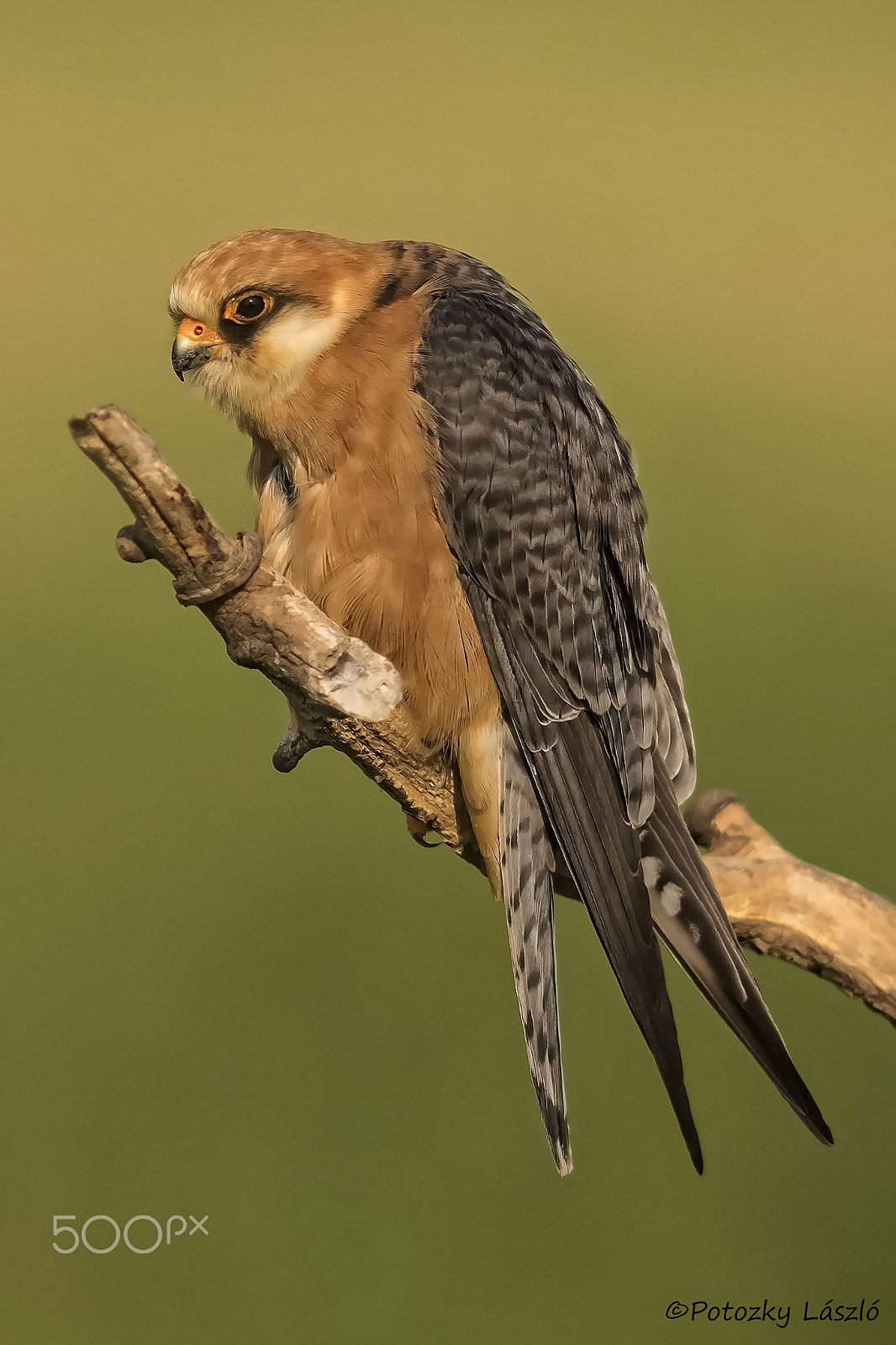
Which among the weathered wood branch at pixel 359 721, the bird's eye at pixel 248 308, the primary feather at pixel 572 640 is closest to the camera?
the weathered wood branch at pixel 359 721

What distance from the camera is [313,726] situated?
2453mm

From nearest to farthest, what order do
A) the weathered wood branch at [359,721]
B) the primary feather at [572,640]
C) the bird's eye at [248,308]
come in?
the weathered wood branch at [359,721] < the primary feather at [572,640] < the bird's eye at [248,308]

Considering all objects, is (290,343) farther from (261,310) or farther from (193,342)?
(193,342)

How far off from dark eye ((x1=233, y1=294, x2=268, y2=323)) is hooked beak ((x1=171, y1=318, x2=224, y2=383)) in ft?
0.22

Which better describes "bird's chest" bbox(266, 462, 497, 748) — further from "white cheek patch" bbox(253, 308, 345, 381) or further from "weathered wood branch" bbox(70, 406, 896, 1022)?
"white cheek patch" bbox(253, 308, 345, 381)

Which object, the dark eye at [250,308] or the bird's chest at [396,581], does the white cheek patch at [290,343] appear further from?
the bird's chest at [396,581]

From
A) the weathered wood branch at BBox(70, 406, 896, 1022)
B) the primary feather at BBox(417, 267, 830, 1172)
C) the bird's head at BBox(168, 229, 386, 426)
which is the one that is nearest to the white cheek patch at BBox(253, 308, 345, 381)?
the bird's head at BBox(168, 229, 386, 426)

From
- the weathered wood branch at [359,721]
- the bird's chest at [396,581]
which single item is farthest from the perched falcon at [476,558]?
the weathered wood branch at [359,721]

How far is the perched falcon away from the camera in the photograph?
7.79 feet

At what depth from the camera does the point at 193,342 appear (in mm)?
2461

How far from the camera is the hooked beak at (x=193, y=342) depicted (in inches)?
96.5

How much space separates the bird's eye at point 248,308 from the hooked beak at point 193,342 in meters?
0.06

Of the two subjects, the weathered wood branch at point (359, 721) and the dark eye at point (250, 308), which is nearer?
the weathered wood branch at point (359, 721)

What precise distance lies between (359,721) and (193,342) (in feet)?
2.93
